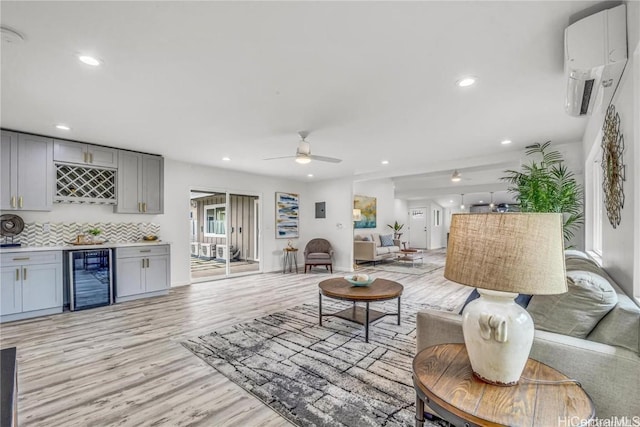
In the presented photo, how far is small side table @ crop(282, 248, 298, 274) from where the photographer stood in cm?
741

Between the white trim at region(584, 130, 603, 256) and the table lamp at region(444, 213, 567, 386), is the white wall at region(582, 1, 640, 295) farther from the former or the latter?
the white trim at region(584, 130, 603, 256)

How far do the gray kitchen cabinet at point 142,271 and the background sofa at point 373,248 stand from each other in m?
4.91

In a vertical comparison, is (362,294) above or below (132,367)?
above

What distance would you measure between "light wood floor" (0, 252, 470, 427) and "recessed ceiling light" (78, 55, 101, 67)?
2453mm

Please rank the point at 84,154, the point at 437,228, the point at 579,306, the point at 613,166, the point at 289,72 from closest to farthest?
the point at 579,306 → the point at 613,166 → the point at 289,72 → the point at 84,154 → the point at 437,228

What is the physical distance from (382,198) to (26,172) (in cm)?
851

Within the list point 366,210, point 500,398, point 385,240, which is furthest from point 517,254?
point 385,240

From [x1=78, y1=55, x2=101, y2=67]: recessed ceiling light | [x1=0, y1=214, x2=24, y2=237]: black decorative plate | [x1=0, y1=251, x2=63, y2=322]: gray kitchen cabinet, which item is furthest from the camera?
[x1=0, y1=214, x2=24, y2=237]: black decorative plate

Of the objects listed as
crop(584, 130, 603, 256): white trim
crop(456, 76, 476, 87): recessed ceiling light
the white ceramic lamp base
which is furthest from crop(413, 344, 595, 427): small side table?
crop(584, 130, 603, 256): white trim

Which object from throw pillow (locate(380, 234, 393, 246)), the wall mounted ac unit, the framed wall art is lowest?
throw pillow (locate(380, 234, 393, 246))

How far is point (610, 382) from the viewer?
50.1 inches

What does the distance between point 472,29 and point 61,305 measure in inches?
218

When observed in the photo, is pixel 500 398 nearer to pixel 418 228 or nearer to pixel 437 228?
pixel 418 228

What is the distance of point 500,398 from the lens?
109 cm
